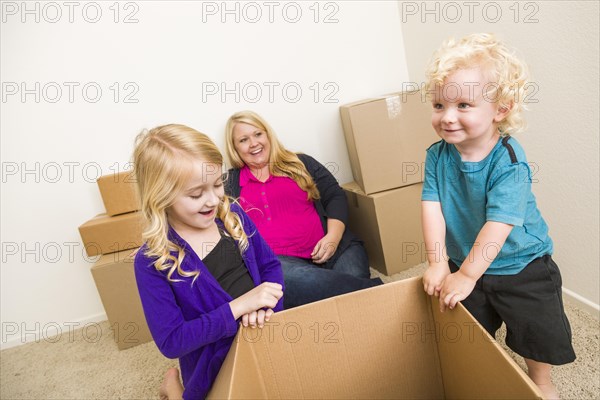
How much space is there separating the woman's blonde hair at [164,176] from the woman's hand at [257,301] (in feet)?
0.38

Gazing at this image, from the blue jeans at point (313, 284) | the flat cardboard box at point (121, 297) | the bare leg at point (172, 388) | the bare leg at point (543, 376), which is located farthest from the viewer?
the flat cardboard box at point (121, 297)

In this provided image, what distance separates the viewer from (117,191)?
1.42 metres

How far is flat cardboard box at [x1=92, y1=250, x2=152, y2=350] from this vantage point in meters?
1.37

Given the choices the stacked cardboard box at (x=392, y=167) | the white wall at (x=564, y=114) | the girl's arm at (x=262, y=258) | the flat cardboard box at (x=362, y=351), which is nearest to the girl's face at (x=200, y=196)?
the girl's arm at (x=262, y=258)

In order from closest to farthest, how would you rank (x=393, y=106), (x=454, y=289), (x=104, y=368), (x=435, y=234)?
1. (x=454, y=289)
2. (x=435, y=234)
3. (x=104, y=368)
4. (x=393, y=106)

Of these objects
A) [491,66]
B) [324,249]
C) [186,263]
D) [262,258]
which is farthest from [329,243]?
[491,66]

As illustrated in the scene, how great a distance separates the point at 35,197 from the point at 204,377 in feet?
3.74

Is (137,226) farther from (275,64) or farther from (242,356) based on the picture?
(242,356)

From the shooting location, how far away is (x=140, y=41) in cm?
150

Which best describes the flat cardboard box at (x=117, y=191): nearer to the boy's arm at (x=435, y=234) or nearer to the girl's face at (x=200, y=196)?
the girl's face at (x=200, y=196)

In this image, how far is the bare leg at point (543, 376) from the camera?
2.85ft

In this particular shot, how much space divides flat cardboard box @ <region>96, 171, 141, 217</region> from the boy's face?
108 cm

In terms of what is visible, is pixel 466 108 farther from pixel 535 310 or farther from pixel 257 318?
pixel 257 318

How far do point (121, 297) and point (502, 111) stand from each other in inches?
52.0
